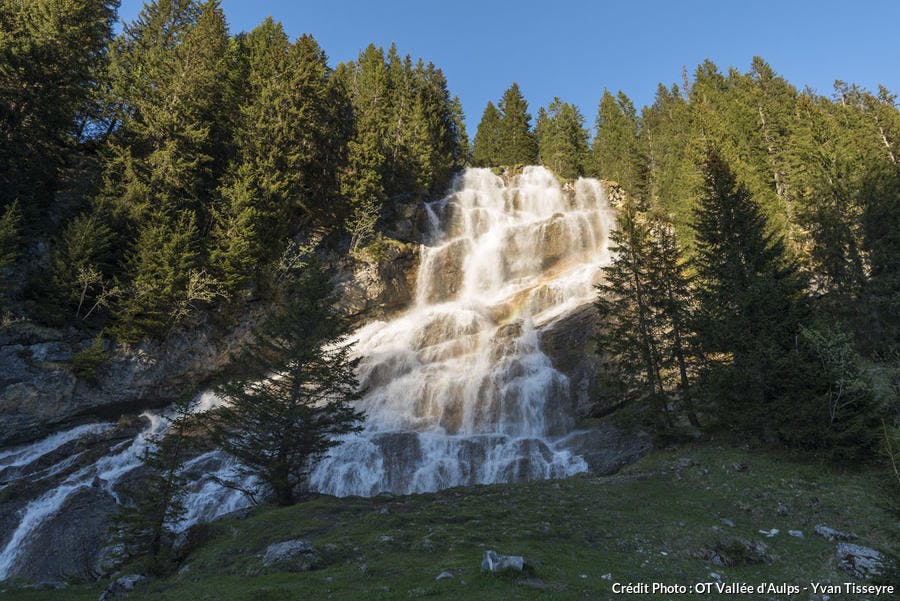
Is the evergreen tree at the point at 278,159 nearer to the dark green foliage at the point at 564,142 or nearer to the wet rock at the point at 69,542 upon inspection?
the wet rock at the point at 69,542

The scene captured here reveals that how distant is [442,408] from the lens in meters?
27.4

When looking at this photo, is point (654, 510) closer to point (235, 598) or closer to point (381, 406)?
point (235, 598)

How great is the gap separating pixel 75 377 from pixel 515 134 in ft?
219

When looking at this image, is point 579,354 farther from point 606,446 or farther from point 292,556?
point 292,556

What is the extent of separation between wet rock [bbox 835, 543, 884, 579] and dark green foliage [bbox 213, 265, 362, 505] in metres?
15.6

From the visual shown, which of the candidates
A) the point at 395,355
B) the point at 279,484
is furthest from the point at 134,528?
the point at 395,355

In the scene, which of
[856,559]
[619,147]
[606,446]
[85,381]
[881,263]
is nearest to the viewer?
[856,559]

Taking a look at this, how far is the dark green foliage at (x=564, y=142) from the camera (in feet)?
214

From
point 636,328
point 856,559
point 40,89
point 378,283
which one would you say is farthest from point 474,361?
point 40,89

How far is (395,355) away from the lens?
3231 cm

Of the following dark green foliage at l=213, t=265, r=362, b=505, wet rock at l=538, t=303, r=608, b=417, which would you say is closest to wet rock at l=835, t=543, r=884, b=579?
wet rock at l=538, t=303, r=608, b=417

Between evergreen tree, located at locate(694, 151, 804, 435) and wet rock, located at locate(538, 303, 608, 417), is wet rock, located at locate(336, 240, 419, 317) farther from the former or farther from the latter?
evergreen tree, located at locate(694, 151, 804, 435)

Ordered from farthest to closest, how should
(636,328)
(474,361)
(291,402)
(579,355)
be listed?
(474,361) → (579,355) → (636,328) → (291,402)

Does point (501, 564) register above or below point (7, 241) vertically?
below
